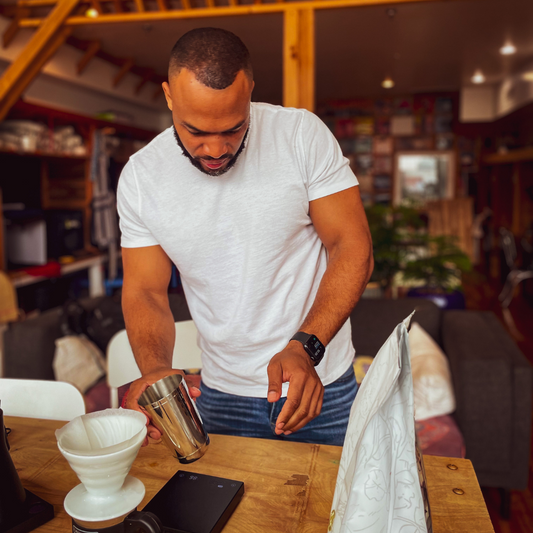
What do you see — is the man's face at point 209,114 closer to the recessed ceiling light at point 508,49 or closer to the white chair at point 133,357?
the white chair at point 133,357

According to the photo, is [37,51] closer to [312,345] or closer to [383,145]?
[312,345]

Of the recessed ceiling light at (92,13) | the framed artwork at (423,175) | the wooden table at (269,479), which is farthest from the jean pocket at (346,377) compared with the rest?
the framed artwork at (423,175)

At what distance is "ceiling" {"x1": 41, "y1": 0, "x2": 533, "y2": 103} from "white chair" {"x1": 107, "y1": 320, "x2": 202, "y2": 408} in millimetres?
981

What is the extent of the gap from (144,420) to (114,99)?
18.6 ft

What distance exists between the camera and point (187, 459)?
0.85 m

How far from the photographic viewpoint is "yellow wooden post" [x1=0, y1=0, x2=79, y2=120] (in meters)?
2.65

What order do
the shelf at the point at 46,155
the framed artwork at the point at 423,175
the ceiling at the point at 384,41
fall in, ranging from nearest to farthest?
1. the ceiling at the point at 384,41
2. the shelf at the point at 46,155
3. the framed artwork at the point at 423,175

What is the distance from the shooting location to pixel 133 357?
1.48 meters

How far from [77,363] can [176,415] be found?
1891 millimetres

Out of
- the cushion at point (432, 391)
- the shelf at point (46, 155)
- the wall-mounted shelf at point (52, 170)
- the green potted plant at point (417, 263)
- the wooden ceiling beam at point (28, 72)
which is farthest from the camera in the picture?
the wall-mounted shelf at point (52, 170)

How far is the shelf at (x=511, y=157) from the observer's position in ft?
21.0

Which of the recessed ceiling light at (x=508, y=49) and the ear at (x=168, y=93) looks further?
the recessed ceiling light at (x=508, y=49)

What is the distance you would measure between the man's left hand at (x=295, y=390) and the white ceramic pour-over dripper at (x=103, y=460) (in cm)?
20

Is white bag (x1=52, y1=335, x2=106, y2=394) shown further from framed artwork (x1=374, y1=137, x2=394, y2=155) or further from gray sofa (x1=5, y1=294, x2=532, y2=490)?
framed artwork (x1=374, y1=137, x2=394, y2=155)
